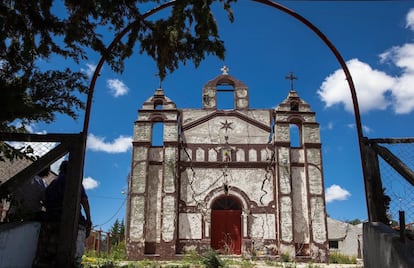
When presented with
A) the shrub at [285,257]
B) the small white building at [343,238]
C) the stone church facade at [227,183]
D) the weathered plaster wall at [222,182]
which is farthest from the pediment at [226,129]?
the small white building at [343,238]

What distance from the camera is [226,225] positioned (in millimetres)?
18078

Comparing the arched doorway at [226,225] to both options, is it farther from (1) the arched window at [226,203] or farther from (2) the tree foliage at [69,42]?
(2) the tree foliage at [69,42]

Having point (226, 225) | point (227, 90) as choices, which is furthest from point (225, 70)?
point (226, 225)

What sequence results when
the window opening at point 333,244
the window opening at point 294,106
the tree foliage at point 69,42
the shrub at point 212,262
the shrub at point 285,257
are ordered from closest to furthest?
the tree foliage at point 69,42 < the shrub at point 212,262 < the shrub at point 285,257 < the window opening at point 294,106 < the window opening at point 333,244

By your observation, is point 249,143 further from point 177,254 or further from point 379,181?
point 379,181

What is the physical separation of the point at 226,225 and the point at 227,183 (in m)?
2.10

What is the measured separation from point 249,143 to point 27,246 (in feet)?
50.8

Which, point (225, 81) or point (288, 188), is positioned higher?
point (225, 81)

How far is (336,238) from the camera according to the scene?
34.9 m

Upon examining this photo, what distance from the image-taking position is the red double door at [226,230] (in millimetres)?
17675

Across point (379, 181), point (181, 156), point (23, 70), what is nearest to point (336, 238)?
point (181, 156)

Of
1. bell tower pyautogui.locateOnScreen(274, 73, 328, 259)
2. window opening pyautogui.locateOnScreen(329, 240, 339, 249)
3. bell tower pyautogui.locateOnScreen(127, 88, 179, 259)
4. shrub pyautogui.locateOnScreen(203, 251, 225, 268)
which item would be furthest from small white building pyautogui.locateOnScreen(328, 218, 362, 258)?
shrub pyautogui.locateOnScreen(203, 251, 225, 268)

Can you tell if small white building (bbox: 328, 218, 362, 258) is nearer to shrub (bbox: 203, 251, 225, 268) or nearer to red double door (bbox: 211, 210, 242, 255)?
red double door (bbox: 211, 210, 242, 255)

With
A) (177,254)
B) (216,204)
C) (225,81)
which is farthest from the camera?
(225,81)
